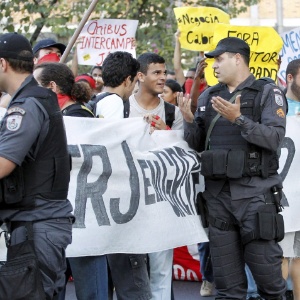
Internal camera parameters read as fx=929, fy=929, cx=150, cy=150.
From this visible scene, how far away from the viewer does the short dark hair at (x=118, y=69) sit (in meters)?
7.07

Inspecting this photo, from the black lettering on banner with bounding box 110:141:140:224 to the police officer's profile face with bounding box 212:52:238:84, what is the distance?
0.89m

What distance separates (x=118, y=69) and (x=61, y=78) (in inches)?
31.2

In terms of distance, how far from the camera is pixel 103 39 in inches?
436

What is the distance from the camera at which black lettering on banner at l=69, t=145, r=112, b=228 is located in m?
6.39

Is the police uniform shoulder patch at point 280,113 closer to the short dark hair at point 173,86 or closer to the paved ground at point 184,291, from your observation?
the paved ground at point 184,291

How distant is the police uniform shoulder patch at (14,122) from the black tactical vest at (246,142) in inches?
86.9

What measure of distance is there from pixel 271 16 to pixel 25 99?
97.8 ft

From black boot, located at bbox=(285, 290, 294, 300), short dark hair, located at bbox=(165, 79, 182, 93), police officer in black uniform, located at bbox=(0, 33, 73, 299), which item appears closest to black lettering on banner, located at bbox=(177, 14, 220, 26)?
short dark hair, located at bbox=(165, 79, 182, 93)

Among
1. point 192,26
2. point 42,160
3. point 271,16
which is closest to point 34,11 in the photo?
point 192,26

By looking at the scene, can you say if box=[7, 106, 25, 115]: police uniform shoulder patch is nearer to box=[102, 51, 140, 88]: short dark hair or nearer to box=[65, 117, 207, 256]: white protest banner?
box=[65, 117, 207, 256]: white protest banner

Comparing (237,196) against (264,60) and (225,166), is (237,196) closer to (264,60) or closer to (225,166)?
(225,166)

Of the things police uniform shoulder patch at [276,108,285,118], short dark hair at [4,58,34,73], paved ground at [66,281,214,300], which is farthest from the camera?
paved ground at [66,281,214,300]

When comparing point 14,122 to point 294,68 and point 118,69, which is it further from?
point 294,68

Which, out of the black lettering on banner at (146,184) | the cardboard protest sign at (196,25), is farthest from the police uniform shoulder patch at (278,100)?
the cardboard protest sign at (196,25)
